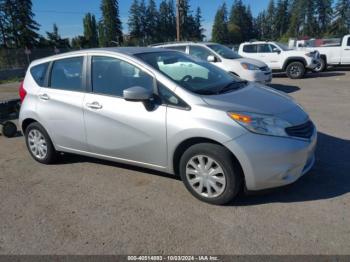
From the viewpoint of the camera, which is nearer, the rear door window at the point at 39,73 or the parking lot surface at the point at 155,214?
the parking lot surface at the point at 155,214

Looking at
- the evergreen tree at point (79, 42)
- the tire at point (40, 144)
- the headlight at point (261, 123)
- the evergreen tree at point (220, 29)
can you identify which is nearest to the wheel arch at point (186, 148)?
the headlight at point (261, 123)

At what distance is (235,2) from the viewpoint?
115 metres

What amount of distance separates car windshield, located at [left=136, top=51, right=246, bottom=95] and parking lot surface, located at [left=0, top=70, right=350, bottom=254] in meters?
1.26

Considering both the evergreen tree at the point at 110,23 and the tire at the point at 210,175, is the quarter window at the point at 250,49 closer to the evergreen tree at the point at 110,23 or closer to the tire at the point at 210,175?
the tire at the point at 210,175

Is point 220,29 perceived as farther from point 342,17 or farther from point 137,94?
point 137,94

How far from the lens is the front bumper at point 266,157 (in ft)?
11.2

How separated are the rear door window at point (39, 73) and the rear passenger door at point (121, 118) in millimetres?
1039

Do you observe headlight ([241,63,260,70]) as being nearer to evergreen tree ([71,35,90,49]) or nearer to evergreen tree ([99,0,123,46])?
evergreen tree ([71,35,90,49])

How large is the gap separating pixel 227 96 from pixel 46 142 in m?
2.83

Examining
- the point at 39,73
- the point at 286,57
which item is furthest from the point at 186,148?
the point at 286,57

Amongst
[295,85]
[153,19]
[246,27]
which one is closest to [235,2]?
[246,27]

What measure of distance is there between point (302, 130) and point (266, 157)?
1.99ft

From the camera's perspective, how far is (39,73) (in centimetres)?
523

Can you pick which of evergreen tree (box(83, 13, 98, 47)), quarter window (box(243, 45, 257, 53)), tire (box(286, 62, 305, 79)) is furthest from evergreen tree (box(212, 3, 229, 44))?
tire (box(286, 62, 305, 79))
